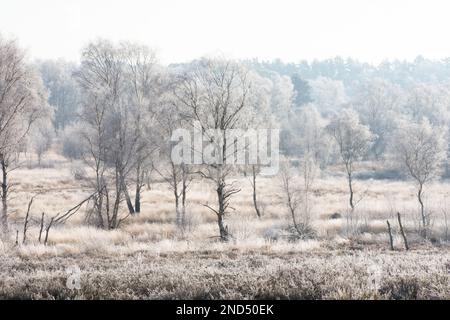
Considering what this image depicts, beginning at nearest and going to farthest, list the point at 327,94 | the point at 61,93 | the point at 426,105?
the point at 426,105
the point at 61,93
the point at 327,94

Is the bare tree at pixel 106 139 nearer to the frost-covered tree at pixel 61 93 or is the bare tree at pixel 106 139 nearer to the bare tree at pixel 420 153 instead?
the bare tree at pixel 420 153

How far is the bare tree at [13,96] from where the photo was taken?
56.0 ft

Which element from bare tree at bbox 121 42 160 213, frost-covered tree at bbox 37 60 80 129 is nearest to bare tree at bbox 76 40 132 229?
bare tree at bbox 121 42 160 213

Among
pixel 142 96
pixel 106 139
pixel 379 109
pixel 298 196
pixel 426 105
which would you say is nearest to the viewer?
pixel 106 139

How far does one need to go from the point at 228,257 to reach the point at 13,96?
1212 cm

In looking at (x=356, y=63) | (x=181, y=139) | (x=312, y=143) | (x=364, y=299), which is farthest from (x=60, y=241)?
(x=356, y=63)

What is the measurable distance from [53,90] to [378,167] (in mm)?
69126

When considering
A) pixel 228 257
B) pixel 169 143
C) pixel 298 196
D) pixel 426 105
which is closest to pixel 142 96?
pixel 169 143

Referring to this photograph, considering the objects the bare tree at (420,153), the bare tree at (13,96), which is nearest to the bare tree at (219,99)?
the bare tree at (13,96)

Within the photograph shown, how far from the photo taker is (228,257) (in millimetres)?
11969

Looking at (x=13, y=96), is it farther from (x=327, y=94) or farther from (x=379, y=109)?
(x=327, y=94)

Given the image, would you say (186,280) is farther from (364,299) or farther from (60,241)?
(60,241)

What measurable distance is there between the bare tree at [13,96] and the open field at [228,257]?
422cm

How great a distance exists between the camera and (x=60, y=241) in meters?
17.2
